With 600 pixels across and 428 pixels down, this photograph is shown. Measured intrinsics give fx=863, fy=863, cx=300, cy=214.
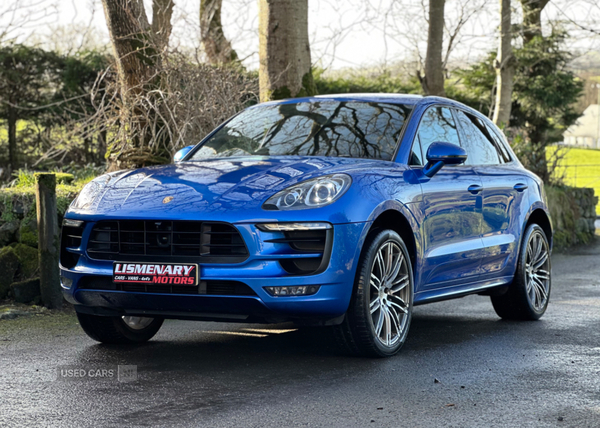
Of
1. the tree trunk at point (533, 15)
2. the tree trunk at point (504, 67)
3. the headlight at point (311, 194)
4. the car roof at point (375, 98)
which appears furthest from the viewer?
the tree trunk at point (533, 15)

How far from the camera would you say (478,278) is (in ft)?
21.7

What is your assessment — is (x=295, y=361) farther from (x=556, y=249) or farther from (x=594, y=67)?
(x=594, y=67)

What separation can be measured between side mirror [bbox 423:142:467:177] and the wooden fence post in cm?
332

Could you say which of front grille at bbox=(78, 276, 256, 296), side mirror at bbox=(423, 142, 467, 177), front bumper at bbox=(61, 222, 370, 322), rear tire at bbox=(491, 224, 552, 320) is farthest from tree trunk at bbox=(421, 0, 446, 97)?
front grille at bbox=(78, 276, 256, 296)

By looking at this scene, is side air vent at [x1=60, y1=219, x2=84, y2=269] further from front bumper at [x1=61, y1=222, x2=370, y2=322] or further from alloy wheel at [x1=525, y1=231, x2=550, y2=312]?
alloy wheel at [x1=525, y1=231, x2=550, y2=312]

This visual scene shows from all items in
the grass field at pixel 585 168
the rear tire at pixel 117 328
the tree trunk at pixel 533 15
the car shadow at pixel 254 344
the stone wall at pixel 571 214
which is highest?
the tree trunk at pixel 533 15

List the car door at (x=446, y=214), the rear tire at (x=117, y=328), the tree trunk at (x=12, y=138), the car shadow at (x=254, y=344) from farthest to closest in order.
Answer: the tree trunk at (x=12, y=138)
the car door at (x=446, y=214)
the rear tire at (x=117, y=328)
the car shadow at (x=254, y=344)

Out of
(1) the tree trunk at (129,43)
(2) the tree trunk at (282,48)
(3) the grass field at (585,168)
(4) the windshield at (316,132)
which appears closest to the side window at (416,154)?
(4) the windshield at (316,132)

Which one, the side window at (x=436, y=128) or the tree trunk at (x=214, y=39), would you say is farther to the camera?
the tree trunk at (x=214, y=39)

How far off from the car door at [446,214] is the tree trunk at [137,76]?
14.4ft

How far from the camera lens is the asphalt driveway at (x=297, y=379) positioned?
4035 millimetres

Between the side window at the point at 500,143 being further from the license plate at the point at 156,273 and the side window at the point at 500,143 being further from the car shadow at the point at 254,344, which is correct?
the license plate at the point at 156,273

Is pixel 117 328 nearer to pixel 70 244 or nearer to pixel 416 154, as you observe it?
pixel 70 244

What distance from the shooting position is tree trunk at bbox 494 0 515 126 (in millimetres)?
18984
